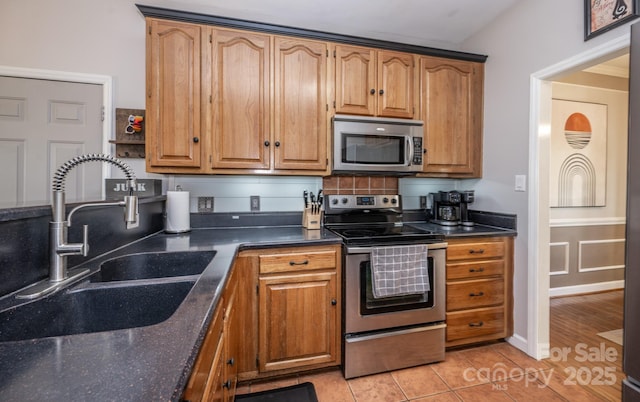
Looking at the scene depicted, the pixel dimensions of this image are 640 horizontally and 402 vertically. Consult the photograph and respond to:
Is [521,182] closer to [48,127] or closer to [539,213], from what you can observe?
[539,213]

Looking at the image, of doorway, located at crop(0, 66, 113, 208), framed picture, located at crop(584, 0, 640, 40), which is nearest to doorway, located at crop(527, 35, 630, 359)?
framed picture, located at crop(584, 0, 640, 40)

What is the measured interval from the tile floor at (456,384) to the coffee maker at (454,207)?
40.9 inches

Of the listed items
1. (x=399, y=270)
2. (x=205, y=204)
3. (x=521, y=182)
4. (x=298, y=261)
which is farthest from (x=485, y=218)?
(x=205, y=204)

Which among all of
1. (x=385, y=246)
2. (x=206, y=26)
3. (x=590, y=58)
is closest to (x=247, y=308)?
(x=385, y=246)

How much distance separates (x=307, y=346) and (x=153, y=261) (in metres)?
1.04

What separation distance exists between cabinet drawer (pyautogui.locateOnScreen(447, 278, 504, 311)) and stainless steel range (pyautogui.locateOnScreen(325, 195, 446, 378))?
141 millimetres

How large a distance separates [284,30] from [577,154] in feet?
11.1

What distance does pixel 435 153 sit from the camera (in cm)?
233

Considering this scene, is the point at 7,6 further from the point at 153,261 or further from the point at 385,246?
the point at 385,246

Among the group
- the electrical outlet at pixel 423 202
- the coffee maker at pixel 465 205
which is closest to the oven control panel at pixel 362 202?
the electrical outlet at pixel 423 202

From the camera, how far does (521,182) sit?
209 cm

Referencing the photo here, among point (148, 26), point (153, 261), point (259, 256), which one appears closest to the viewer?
point (153, 261)

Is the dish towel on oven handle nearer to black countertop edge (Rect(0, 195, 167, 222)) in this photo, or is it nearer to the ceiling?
black countertop edge (Rect(0, 195, 167, 222))

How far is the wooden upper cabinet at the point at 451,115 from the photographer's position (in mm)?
2299
